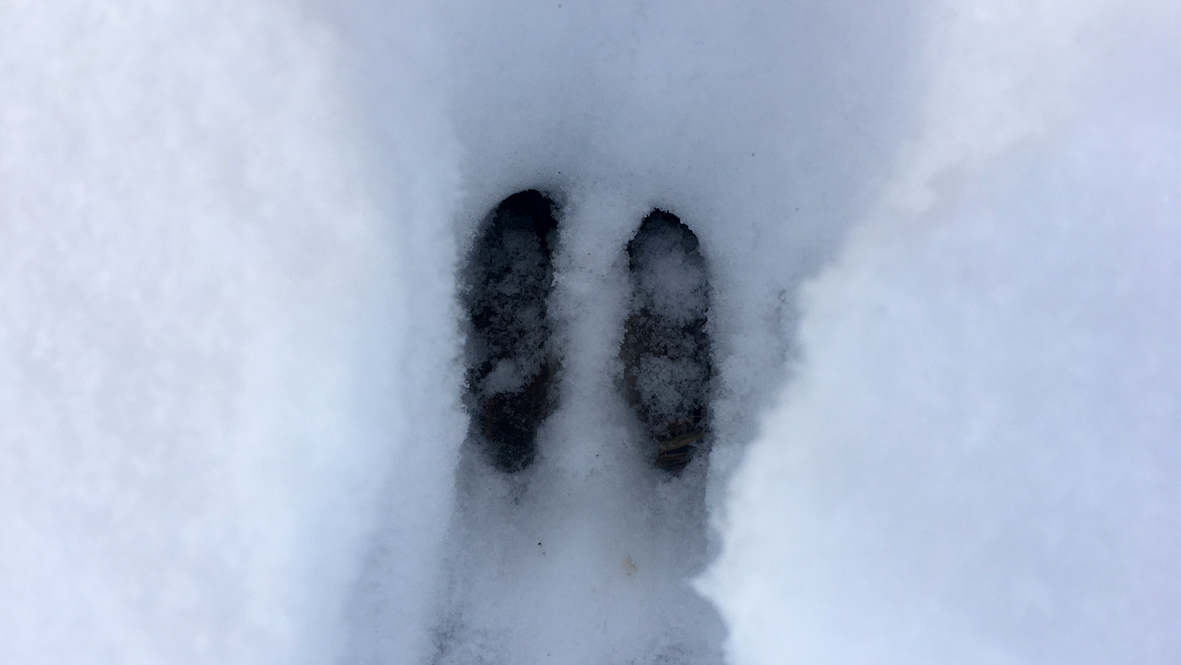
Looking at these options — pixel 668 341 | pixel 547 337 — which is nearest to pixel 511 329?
pixel 547 337

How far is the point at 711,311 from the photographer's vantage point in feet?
3.87

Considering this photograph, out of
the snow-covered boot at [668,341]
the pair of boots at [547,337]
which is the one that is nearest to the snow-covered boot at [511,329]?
the pair of boots at [547,337]

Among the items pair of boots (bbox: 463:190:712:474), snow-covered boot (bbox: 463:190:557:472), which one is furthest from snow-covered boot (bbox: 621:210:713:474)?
snow-covered boot (bbox: 463:190:557:472)

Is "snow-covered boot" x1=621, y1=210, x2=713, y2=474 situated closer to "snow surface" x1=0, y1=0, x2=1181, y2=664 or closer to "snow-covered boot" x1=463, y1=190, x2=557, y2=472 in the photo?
"snow surface" x1=0, y1=0, x2=1181, y2=664

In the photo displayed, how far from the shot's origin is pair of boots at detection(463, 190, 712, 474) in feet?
3.87

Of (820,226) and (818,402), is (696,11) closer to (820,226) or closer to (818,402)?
(820,226)

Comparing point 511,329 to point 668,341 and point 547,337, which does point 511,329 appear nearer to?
point 547,337

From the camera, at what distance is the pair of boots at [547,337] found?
118cm

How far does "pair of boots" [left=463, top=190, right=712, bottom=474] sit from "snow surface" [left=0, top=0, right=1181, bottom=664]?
42 millimetres

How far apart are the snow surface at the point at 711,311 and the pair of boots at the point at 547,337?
0.14 ft

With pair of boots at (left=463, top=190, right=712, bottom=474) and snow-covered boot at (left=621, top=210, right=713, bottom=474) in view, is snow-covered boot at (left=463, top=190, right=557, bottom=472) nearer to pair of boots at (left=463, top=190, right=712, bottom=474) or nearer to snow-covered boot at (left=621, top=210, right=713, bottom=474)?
pair of boots at (left=463, top=190, right=712, bottom=474)

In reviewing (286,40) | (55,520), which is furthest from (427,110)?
(55,520)

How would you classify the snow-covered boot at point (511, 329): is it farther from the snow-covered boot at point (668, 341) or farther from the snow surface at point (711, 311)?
the snow-covered boot at point (668, 341)

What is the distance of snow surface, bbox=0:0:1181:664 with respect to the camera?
3.64 feet
